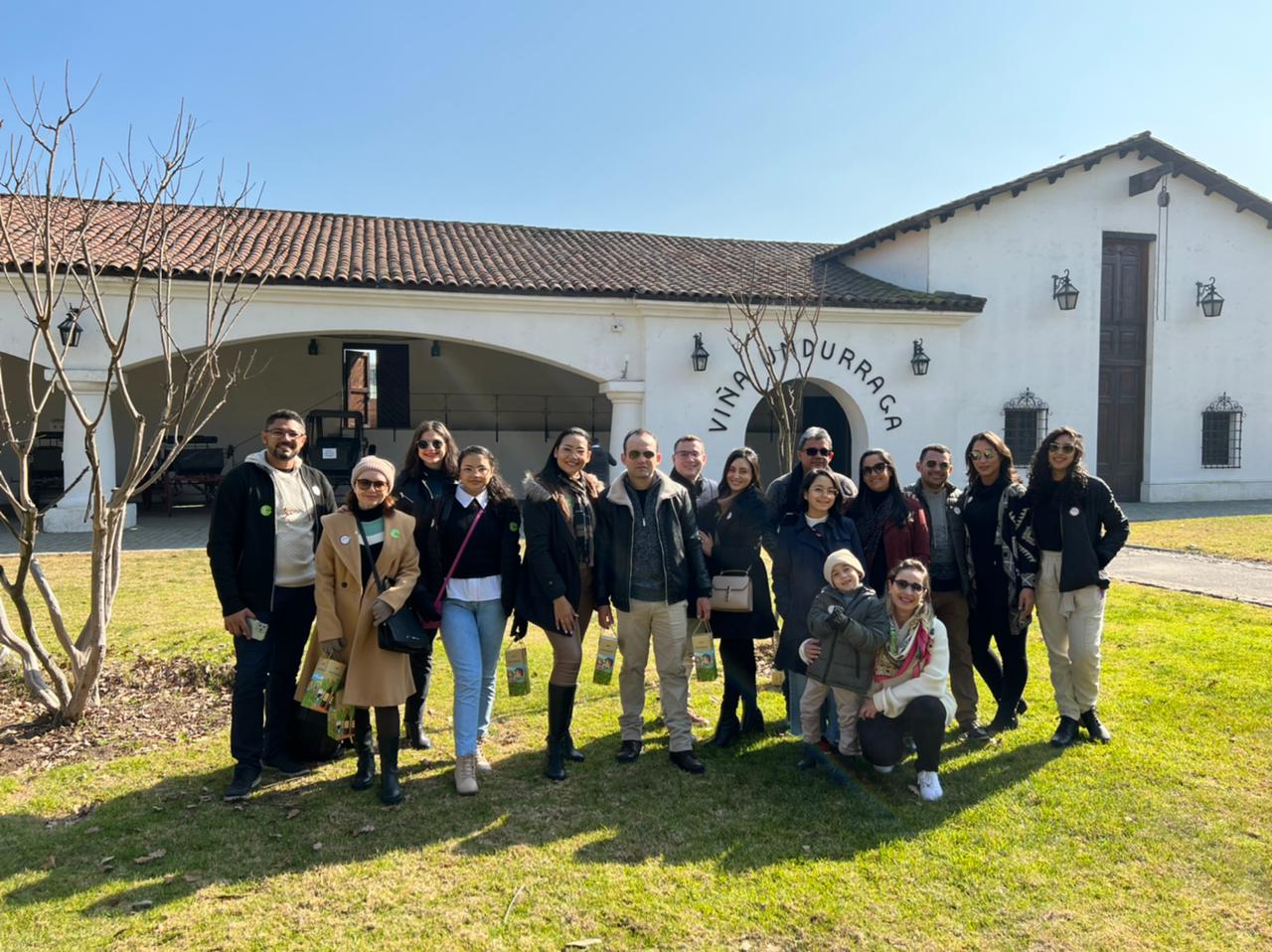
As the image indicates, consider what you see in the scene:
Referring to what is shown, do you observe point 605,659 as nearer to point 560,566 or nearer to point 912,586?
point 560,566

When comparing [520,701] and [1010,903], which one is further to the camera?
[520,701]

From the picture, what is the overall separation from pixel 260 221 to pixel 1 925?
52.2 feet

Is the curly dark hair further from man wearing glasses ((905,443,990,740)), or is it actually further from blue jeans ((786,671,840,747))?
blue jeans ((786,671,840,747))

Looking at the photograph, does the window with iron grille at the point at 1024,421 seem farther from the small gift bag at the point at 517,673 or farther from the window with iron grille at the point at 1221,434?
the small gift bag at the point at 517,673

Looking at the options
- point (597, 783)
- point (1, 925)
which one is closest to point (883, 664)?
point (597, 783)

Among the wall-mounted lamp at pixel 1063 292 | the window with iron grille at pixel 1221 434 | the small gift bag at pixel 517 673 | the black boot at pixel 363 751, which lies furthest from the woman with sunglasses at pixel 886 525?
the window with iron grille at pixel 1221 434

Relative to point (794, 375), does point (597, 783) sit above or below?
below

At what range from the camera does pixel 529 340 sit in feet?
44.5

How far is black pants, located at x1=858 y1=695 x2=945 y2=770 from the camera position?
3895mm

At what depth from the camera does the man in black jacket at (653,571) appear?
4199mm

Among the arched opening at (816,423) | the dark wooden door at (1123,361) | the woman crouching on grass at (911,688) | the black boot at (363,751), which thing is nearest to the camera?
the woman crouching on grass at (911,688)

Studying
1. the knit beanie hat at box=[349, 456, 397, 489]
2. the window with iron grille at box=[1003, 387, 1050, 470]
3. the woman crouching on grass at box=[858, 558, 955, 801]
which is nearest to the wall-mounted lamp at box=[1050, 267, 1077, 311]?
the window with iron grille at box=[1003, 387, 1050, 470]

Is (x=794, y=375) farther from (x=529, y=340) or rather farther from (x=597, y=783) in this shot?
(x=597, y=783)

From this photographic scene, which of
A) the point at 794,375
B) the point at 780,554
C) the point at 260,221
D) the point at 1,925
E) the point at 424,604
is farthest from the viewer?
the point at 260,221
